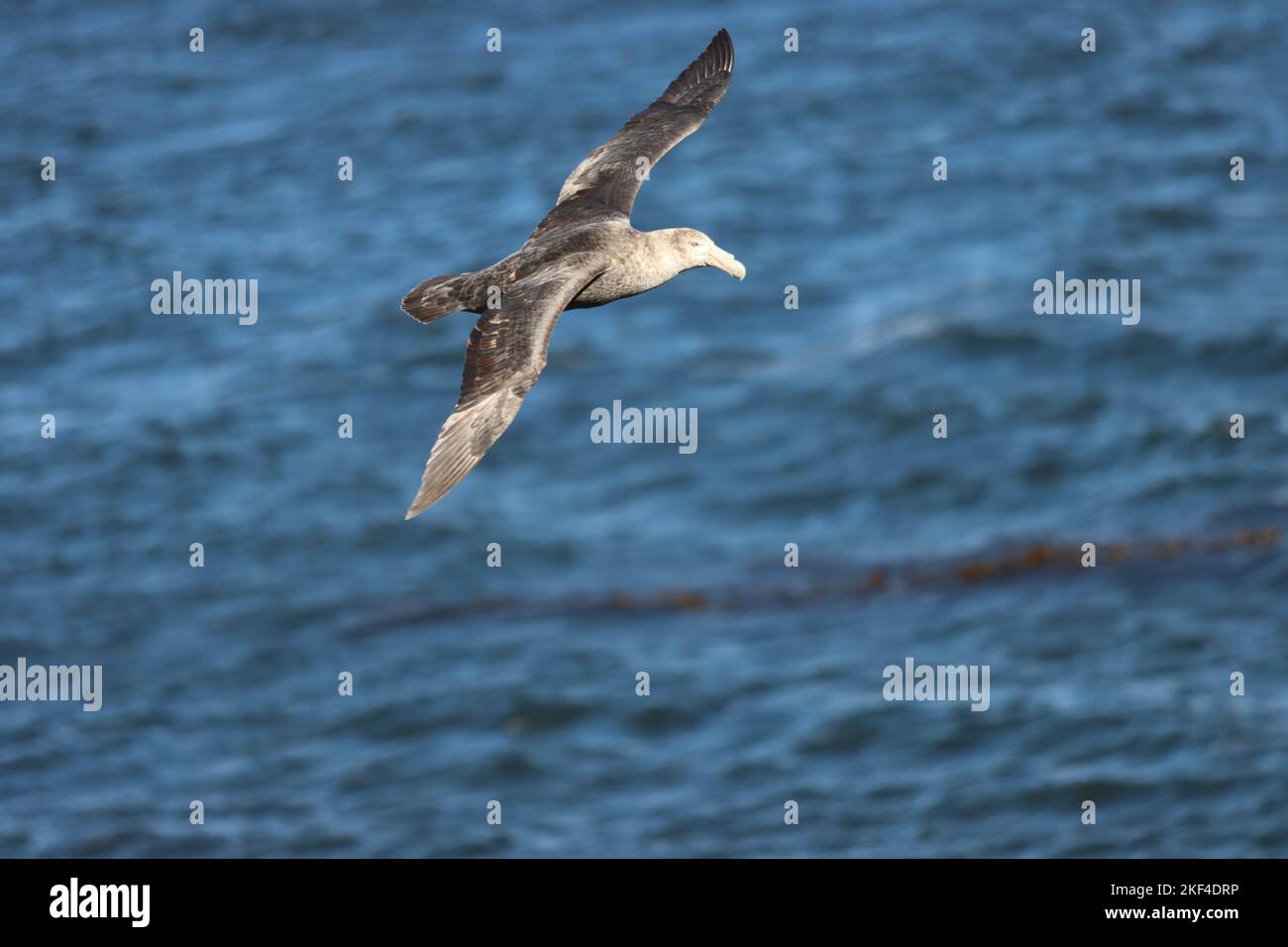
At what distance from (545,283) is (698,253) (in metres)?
1.76

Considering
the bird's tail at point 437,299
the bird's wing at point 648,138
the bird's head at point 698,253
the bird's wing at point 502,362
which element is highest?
the bird's wing at point 648,138

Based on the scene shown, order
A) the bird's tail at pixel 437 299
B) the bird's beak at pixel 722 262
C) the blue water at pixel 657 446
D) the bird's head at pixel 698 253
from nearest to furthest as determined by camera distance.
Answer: the bird's tail at pixel 437 299, the bird's head at pixel 698 253, the bird's beak at pixel 722 262, the blue water at pixel 657 446

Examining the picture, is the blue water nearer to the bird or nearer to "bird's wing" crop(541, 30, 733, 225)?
"bird's wing" crop(541, 30, 733, 225)

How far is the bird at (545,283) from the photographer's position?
12.6 m

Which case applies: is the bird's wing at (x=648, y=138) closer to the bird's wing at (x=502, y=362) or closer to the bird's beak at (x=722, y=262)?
the bird's beak at (x=722, y=262)

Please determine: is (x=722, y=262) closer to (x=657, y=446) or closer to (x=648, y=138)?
(x=648, y=138)

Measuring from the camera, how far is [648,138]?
16109 millimetres

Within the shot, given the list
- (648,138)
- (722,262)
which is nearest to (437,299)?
(722,262)

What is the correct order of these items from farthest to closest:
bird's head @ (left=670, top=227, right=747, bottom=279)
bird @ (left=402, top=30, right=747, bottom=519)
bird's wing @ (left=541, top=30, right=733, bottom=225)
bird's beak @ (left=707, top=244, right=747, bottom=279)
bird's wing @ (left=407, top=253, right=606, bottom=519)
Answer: bird's wing @ (left=541, top=30, right=733, bottom=225), bird's beak @ (left=707, top=244, right=747, bottom=279), bird's head @ (left=670, top=227, right=747, bottom=279), bird @ (left=402, top=30, right=747, bottom=519), bird's wing @ (left=407, top=253, right=606, bottom=519)

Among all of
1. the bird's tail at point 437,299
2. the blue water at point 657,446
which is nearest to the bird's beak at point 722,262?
the bird's tail at point 437,299

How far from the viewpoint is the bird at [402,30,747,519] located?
41.2 feet

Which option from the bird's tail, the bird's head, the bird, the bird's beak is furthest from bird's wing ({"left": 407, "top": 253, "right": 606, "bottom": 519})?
the bird's beak

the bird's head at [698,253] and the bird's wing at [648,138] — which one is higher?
the bird's wing at [648,138]
